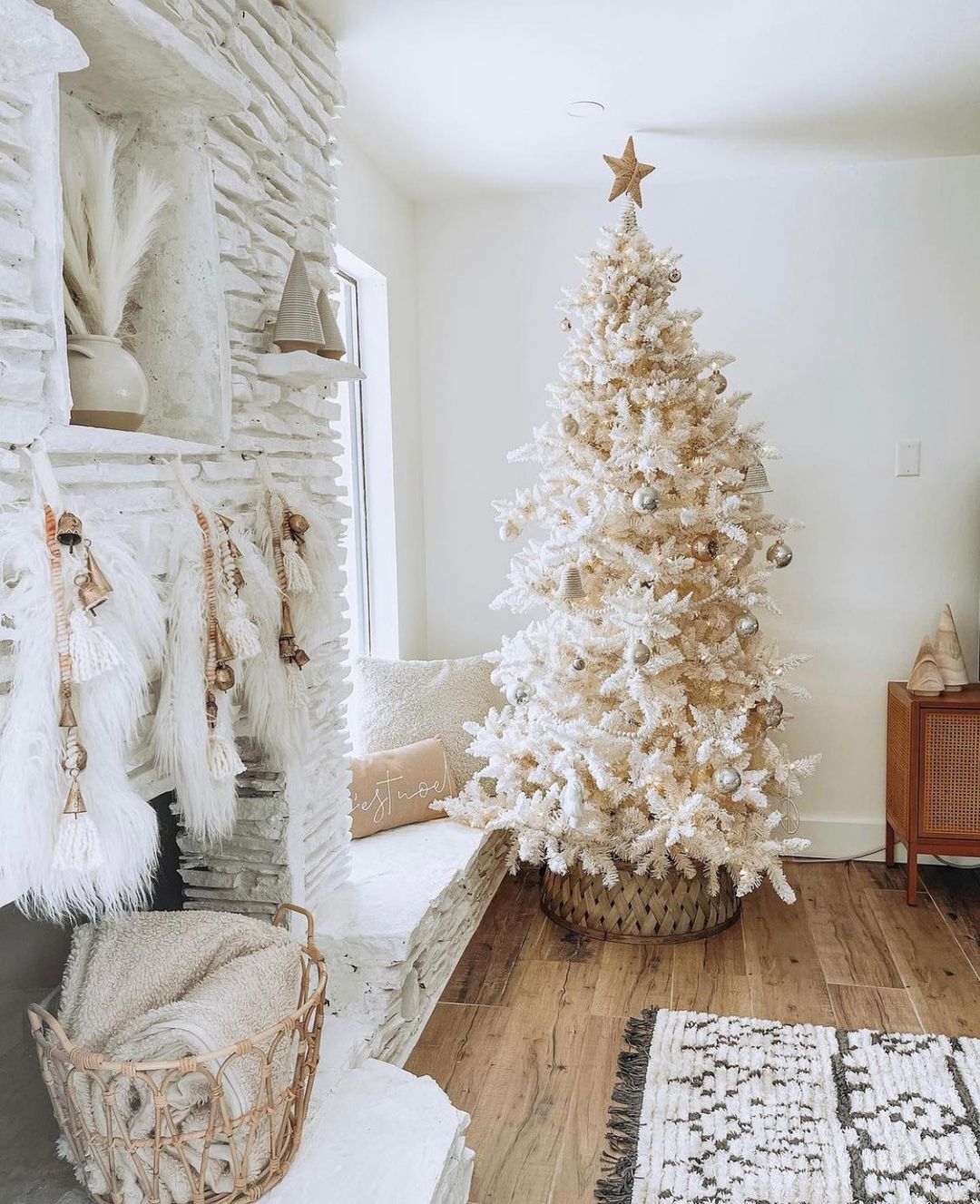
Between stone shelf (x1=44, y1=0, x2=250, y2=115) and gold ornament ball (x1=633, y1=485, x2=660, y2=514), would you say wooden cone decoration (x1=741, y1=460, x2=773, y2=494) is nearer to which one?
gold ornament ball (x1=633, y1=485, x2=660, y2=514)

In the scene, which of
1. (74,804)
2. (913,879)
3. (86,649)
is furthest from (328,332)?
(913,879)

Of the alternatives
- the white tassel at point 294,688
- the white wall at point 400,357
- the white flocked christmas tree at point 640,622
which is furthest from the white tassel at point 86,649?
the white wall at point 400,357

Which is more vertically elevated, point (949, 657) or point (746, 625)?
point (746, 625)

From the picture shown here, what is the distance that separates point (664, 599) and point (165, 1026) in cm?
170

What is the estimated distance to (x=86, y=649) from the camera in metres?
1.13

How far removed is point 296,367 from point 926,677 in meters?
2.20

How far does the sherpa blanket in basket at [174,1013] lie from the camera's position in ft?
4.26

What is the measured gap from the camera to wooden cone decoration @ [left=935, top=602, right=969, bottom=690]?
10.3 ft

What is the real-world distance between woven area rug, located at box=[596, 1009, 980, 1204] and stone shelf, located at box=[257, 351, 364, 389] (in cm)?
159

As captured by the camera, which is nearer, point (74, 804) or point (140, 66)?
point (74, 804)

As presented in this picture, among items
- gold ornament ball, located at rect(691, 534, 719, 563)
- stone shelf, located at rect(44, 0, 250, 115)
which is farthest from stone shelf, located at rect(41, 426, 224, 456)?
gold ornament ball, located at rect(691, 534, 719, 563)

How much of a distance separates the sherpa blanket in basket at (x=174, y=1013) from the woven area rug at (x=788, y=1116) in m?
0.82

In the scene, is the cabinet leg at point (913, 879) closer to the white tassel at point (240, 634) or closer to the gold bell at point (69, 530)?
the white tassel at point (240, 634)

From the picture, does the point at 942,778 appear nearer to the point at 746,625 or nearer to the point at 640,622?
the point at 746,625
